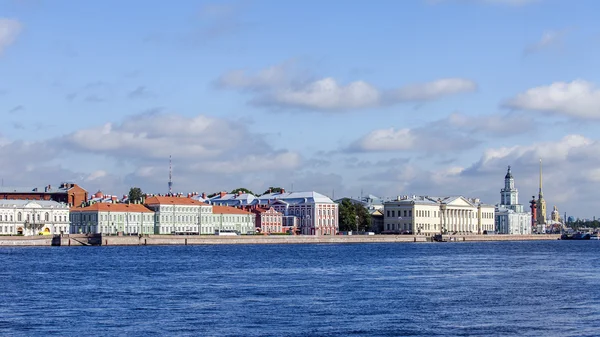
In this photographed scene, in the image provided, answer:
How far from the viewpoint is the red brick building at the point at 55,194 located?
118 meters

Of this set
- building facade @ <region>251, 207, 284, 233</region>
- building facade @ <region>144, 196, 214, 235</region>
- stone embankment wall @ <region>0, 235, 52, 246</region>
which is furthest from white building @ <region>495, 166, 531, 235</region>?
stone embankment wall @ <region>0, 235, 52, 246</region>

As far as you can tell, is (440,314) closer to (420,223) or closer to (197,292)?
(197,292)

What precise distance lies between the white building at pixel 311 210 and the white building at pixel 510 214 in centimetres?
5356

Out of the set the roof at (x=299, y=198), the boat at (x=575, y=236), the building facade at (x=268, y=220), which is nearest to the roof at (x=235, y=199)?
the roof at (x=299, y=198)

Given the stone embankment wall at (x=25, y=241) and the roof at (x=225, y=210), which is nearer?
the stone embankment wall at (x=25, y=241)

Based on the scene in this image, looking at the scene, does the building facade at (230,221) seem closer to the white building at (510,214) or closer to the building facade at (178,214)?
the building facade at (178,214)

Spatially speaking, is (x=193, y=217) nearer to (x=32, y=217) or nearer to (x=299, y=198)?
(x=299, y=198)

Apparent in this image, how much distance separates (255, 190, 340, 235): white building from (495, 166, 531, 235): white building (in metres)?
53.6

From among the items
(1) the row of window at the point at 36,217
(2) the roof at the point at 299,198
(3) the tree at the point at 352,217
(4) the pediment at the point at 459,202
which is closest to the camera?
(1) the row of window at the point at 36,217

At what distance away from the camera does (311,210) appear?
129500 millimetres

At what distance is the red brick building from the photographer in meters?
118

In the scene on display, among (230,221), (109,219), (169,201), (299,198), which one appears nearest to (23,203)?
(109,219)

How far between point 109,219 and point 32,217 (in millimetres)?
8135

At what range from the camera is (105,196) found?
Result: 13662 cm
